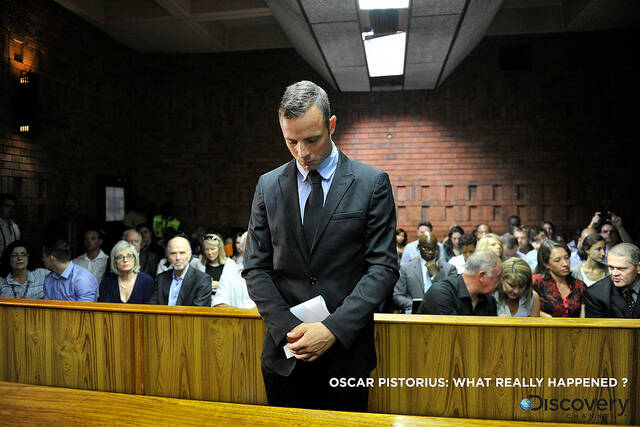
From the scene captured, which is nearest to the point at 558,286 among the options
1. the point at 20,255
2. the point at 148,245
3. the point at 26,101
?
the point at 20,255

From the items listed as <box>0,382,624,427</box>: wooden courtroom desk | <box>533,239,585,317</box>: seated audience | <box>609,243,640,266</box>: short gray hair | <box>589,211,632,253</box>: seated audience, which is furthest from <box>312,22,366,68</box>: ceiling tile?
<box>0,382,624,427</box>: wooden courtroom desk

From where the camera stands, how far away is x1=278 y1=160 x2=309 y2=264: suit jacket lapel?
3.76 ft

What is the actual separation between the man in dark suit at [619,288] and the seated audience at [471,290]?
1.82ft

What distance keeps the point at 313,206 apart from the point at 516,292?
1675mm

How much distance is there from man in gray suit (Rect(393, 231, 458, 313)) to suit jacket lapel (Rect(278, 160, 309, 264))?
93.5 inches

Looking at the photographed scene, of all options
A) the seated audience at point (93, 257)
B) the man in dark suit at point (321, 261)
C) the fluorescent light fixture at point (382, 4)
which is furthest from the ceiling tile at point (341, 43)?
the man in dark suit at point (321, 261)

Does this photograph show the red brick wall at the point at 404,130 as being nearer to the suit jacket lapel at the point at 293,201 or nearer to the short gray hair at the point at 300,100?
the suit jacket lapel at the point at 293,201

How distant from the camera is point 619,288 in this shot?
2.28 metres

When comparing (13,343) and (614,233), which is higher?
(614,233)

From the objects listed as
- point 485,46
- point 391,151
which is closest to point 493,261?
point 391,151

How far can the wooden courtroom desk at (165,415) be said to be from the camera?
95cm

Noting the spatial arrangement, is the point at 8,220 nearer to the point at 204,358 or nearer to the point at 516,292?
the point at 204,358

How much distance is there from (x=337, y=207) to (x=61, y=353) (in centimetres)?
153

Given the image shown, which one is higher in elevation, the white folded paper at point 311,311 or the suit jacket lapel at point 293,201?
the suit jacket lapel at point 293,201
